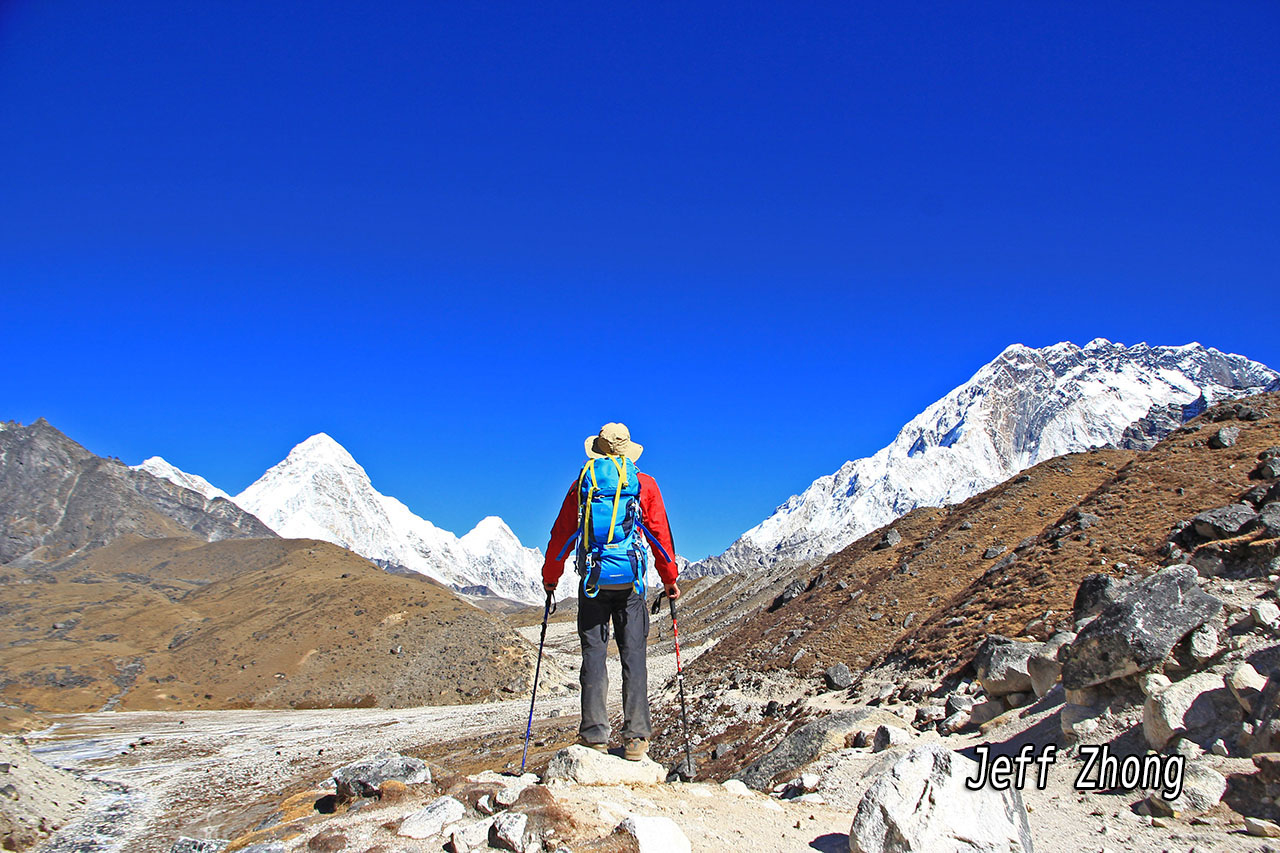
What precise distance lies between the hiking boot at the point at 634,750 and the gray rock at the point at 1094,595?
254 inches

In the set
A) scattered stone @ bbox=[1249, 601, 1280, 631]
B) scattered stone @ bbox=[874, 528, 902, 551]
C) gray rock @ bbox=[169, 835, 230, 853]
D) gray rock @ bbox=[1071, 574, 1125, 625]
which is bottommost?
gray rock @ bbox=[169, 835, 230, 853]

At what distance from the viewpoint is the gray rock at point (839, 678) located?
15305 mm

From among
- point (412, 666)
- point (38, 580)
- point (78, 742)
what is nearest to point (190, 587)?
point (38, 580)

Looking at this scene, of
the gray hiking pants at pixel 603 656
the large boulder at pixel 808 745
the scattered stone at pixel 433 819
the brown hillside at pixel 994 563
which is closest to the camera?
the scattered stone at pixel 433 819

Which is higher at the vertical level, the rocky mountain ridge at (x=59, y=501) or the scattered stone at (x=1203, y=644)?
the rocky mountain ridge at (x=59, y=501)

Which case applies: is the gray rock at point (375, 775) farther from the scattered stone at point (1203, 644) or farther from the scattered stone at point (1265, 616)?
the scattered stone at point (1265, 616)

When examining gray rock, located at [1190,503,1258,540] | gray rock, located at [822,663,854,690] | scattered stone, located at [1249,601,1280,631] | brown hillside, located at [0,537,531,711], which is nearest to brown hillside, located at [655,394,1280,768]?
gray rock, located at [822,663,854,690]

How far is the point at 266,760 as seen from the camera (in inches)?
1043

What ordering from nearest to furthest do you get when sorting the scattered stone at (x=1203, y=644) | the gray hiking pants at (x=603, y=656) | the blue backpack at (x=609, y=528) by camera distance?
the scattered stone at (x=1203, y=644), the blue backpack at (x=609, y=528), the gray hiking pants at (x=603, y=656)

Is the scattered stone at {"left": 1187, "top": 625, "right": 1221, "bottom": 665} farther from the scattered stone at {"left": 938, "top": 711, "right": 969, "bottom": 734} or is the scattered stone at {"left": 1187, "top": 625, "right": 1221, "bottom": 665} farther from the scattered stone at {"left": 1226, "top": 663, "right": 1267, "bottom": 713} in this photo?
the scattered stone at {"left": 938, "top": 711, "right": 969, "bottom": 734}

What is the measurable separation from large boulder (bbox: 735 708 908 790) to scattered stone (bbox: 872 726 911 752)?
340 millimetres

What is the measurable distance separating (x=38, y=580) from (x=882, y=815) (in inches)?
5308

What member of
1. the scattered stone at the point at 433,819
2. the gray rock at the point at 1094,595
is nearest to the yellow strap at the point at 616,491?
the scattered stone at the point at 433,819

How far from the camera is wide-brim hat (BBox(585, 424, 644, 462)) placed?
7.73 meters
